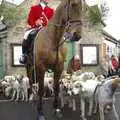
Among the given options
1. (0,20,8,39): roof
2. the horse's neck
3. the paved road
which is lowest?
the paved road

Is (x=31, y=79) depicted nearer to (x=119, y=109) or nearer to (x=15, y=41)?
(x=119, y=109)

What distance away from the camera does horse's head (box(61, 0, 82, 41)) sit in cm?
870

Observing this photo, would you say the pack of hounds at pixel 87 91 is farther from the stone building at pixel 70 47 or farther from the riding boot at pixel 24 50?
the stone building at pixel 70 47

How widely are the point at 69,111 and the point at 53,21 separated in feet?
8.23

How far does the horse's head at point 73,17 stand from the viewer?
8703 mm

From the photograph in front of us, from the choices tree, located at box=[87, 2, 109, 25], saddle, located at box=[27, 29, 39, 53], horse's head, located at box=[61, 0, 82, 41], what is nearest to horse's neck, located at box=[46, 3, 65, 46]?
horse's head, located at box=[61, 0, 82, 41]

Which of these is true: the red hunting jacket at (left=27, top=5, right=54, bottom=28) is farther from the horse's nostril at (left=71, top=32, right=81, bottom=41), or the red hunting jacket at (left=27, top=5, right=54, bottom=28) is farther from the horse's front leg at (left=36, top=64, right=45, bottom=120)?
the horse's nostril at (left=71, top=32, right=81, bottom=41)

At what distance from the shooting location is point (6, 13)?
25.9 m

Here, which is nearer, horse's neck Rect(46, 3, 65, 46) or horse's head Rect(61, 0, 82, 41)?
horse's head Rect(61, 0, 82, 41)

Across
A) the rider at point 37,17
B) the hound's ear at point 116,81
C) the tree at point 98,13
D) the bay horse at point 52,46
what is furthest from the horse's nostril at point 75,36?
the tree at point 98,13

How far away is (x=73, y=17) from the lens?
28.9ft

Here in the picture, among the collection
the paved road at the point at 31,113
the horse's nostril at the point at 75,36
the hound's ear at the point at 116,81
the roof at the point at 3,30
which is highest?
the roof at the point at 3,30

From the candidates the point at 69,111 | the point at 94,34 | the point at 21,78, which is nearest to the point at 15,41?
the point at 94,34

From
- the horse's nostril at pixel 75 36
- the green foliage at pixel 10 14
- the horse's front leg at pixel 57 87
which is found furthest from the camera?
the green foliage at pixel 10 14
